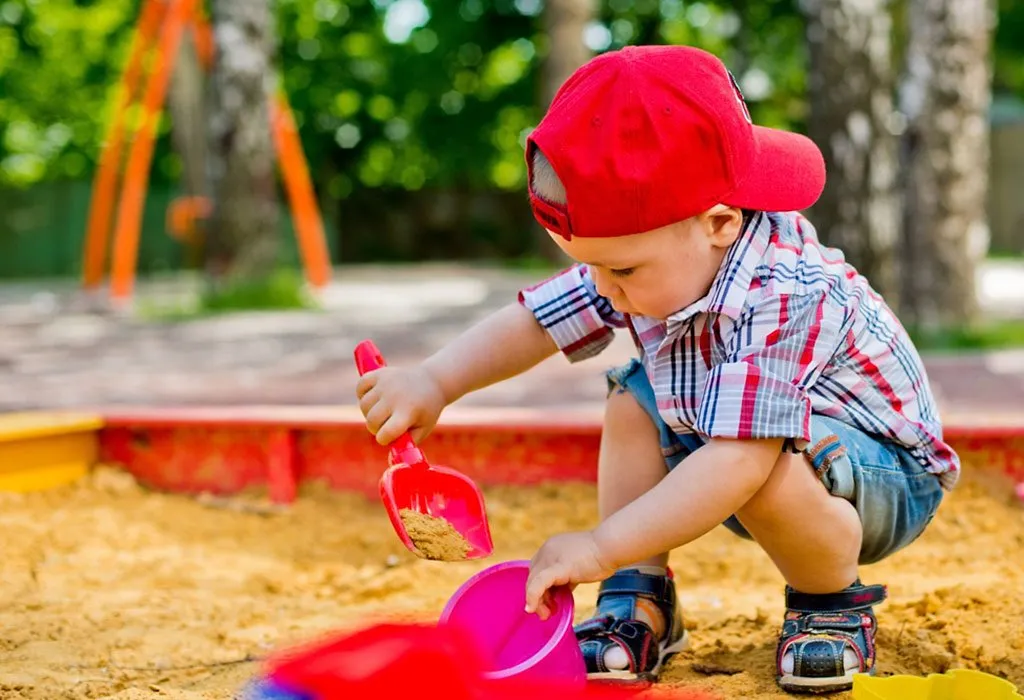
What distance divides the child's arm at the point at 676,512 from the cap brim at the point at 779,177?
0.29 m

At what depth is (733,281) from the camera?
1490mm

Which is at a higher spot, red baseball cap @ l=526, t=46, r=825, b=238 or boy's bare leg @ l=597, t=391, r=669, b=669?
red baseball cap @ l=526, t=46, r=825, b=238

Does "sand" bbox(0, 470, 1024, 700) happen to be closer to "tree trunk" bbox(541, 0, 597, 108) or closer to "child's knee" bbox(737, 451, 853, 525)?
"child's knee" bbox(737, 451, 853, 525)

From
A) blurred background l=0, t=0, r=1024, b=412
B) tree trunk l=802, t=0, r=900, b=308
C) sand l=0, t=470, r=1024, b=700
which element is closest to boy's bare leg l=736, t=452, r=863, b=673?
sand l=0, t=470, r=1024, b=700

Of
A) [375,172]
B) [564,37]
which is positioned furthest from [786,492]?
[375,172]

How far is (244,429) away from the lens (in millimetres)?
2760

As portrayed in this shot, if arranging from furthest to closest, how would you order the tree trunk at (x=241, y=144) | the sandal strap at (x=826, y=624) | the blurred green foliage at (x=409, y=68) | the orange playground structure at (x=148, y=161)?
the blurred green foliage at (x=409, y=68), the orange playground structure at (x=148, y=161), the tree trunk at (x=241, y=144), the sandal strap at (x=826, y=624)

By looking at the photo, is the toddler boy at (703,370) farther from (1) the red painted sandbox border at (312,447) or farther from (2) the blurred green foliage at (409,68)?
(2) the blurred green foliage at (409,68)

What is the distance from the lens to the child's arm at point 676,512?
1.44 m

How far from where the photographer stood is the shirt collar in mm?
1486

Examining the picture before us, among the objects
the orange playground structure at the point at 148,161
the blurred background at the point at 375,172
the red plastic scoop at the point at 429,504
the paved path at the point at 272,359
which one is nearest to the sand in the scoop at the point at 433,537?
the red plastic scoop at the point at 429,504

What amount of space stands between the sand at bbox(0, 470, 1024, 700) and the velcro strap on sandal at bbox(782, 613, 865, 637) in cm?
8

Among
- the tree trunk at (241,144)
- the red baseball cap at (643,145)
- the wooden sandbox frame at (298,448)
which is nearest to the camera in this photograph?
the red baseball cap at (643,145)

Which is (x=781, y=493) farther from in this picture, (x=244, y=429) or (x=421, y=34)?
(x=421, y=34)
